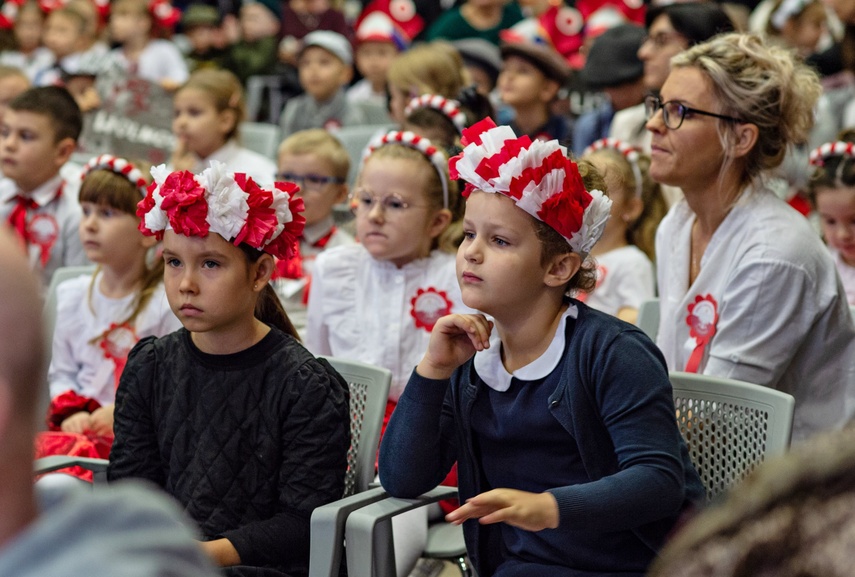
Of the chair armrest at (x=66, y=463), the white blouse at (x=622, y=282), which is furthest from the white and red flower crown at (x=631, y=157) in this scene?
the chair armrest at (x=66, y=463)

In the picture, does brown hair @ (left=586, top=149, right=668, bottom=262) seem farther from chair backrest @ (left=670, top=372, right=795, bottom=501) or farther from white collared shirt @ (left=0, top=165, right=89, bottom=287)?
white collared shirt @ (left=0, top=165, right=89, bottom=287)

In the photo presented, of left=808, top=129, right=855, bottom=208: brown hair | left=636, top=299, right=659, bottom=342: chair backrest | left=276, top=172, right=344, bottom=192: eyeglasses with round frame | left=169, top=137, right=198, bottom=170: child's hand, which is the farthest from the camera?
→ left=169, top=137, right=198, bottom=170: child's hand

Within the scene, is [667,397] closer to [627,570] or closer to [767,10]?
[627,570]

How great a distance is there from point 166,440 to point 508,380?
768 millimetres

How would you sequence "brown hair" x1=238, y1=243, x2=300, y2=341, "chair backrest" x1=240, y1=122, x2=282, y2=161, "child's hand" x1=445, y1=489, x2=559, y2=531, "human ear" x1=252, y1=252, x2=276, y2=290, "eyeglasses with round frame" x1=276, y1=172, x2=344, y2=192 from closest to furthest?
"child's hand" x1=445, y1=489, x2=559, y2=531 < "human ear" x1=252, y1=252, x2=276, y2=290 < "brown hair" x1=238, y1=243, x2=300, y2=341 < "eyeglasses with round frame" x1=276, y1=172, x2=344, y2=192 < "chair backrest" x1=240, y1=122, x2=282, y2=161

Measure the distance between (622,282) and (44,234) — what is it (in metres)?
2.17

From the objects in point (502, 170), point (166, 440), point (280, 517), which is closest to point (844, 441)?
point (502, 170)

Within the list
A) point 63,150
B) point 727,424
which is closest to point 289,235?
point 727,424

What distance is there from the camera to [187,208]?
2.29 m

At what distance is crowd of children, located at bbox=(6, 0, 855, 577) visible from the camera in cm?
202

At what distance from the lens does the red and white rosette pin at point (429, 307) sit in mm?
3188

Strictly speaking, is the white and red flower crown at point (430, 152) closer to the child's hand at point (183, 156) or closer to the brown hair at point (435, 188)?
the brown hair at point (435, 188)

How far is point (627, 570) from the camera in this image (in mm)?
1977

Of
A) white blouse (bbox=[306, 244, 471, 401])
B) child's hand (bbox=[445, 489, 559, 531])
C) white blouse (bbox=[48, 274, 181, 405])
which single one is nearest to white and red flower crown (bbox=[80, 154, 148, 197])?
white blouse (bbox=[48, 274, 181, 405])
